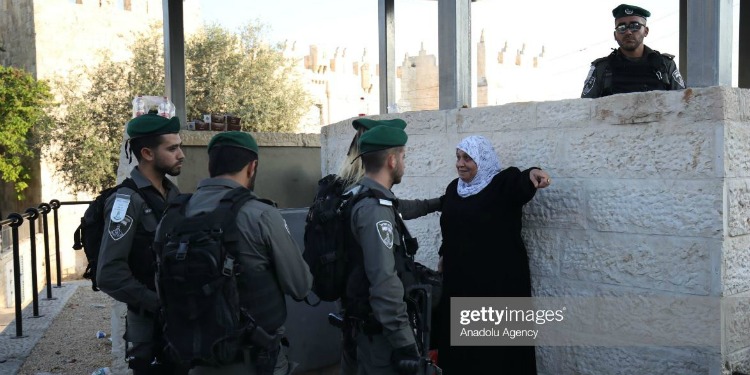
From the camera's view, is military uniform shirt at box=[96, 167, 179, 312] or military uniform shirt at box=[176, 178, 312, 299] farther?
military uniform shirt at box=[96, 167, 179, 312]

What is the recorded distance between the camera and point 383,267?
8.59 ft

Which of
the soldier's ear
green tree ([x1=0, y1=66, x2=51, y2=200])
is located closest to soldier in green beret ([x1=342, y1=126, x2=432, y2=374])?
the soldier's ear

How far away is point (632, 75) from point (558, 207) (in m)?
0.92

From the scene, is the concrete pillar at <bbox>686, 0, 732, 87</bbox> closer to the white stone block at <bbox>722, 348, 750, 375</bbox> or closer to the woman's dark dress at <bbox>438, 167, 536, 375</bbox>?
the woman's dark dress at <bbox>438, 167, 536, 375</bbox>

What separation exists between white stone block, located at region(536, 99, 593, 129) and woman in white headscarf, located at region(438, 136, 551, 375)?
304 millimetres

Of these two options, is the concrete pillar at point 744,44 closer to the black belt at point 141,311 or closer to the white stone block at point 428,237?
the white stone block at point 428,237

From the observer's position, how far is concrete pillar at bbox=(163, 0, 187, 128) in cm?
637

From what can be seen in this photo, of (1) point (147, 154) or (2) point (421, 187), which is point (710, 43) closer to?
(2) point (421, 187)

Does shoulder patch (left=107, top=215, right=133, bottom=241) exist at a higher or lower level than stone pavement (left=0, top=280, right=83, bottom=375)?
higher

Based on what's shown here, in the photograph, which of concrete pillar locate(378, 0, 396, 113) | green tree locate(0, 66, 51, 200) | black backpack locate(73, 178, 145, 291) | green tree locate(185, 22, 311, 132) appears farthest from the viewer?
green tree locate(0, 66, 51, 200)

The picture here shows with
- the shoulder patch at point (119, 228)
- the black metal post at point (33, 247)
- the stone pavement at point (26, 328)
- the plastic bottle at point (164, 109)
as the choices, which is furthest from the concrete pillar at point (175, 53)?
the shoulder patch at point (119, 228)

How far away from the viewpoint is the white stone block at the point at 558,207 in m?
3.15

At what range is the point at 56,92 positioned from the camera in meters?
22.0

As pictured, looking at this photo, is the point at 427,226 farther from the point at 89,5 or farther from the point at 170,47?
the point at 89,5
